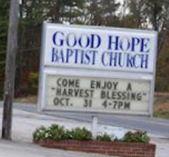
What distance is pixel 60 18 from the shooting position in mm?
93875

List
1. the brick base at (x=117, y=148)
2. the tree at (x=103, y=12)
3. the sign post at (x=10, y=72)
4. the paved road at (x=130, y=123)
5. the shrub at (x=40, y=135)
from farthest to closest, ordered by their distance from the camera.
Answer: the tree at (x=103, y=12), the paved road at (x=130, y=123), the sign post at (x=10, y=72), the shrub at (x=40, y=135), the brick base at (x=117, y=148)

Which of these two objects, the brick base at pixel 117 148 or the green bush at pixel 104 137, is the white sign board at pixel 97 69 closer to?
the green bush at pixel 104 137

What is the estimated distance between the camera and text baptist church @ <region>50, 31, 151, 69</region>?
18.6 meters

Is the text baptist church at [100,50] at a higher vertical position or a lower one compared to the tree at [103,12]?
lower

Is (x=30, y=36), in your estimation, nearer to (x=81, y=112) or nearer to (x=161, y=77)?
(x=161, y=77)

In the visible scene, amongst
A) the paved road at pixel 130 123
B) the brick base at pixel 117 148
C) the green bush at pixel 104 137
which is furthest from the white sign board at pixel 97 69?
the paved road at pixel 130 123

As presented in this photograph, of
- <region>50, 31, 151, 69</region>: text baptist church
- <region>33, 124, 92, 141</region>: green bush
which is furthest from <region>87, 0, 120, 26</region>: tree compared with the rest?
<region>33, 124, 92, 141</region>: green bush

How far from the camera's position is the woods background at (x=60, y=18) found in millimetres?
83938

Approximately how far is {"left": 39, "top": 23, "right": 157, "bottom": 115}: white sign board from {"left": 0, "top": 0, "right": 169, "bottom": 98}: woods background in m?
63.0

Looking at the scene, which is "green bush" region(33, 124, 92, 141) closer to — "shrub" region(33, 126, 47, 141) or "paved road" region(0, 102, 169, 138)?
"shrub" region(33, 126, 47, 141)

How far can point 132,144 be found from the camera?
59.8 ft

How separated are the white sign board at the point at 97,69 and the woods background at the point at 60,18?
63.0m

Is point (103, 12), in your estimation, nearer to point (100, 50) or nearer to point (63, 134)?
point (100, 50)

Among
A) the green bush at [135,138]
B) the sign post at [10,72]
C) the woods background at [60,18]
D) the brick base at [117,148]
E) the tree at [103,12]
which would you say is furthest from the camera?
the tree at [103,12]
